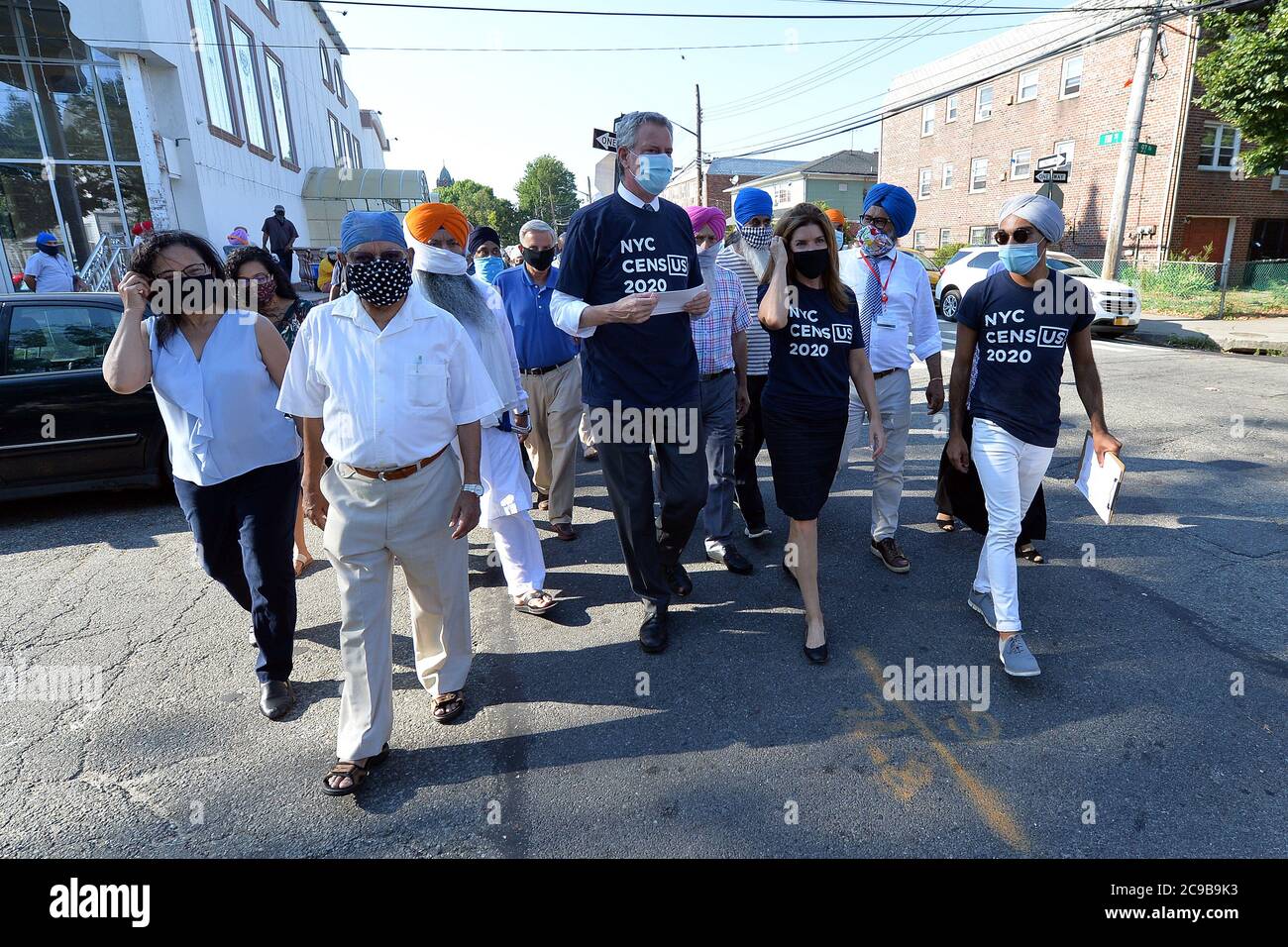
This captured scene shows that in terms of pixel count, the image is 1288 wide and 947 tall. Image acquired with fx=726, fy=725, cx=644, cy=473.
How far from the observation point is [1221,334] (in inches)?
544

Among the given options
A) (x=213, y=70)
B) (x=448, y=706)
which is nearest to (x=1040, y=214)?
(x=448, y=706)

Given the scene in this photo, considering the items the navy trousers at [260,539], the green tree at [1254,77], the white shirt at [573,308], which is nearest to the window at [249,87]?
the navy trousers at [260,539]

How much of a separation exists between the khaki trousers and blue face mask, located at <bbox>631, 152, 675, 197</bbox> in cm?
190

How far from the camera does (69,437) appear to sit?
5395 millimetres

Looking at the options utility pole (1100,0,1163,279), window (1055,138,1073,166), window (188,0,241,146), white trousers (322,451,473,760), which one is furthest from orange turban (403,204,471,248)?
window (1055,138,1073,166)

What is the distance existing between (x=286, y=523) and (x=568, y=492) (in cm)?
218

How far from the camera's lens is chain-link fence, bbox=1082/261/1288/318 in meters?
16.6

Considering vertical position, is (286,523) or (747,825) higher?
(286,523)

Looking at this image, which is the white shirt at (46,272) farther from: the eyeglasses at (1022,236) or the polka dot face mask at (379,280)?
the eyeglasses at (1022,236)

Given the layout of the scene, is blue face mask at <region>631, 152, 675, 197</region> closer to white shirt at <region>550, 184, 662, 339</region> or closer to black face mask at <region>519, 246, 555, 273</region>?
white shirt at <region>550, 184, 662, 339</region>

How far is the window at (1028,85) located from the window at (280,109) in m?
25.4

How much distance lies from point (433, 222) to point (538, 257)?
4.27 ft
